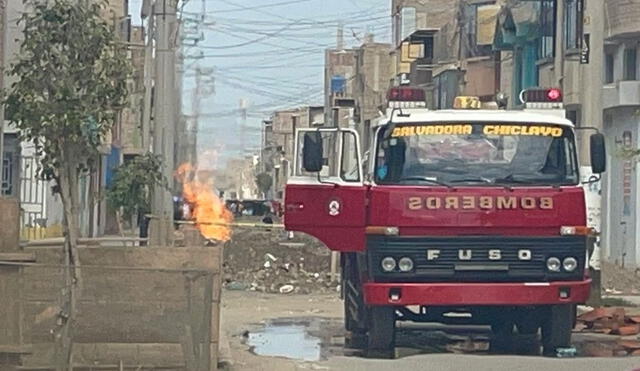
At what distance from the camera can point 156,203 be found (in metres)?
22.6

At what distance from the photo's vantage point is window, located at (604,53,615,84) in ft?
132

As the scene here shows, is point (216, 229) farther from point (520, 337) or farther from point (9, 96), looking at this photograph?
point (9, 96)

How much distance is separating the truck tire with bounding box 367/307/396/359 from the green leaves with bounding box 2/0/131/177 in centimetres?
514

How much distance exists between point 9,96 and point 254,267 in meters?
21.7

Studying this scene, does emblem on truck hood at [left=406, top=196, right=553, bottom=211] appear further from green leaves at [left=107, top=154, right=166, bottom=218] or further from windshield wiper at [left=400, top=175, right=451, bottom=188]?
green leaves at [left=107, top=154, right=166, bottom=218]

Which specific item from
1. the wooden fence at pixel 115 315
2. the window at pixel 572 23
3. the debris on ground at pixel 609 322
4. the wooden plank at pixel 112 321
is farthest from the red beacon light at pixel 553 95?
the window at pixel 572 23

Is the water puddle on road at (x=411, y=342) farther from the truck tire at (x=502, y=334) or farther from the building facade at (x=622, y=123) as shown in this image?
the building facade at (x=622, y=123)

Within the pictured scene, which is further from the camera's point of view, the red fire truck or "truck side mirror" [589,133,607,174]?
"truck side mirror" [589,133,607,174]

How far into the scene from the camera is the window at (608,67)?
40281 millimetres

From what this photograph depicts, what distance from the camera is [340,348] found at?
17.4m

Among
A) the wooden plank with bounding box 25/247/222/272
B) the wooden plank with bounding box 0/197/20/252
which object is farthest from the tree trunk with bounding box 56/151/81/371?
the wooden plank with bounding box 0/197/20/252

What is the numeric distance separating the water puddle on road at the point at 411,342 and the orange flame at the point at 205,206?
10403 mm

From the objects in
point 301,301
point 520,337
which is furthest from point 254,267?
point 520,337

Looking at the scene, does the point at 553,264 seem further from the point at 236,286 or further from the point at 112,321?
the point at 236,286
